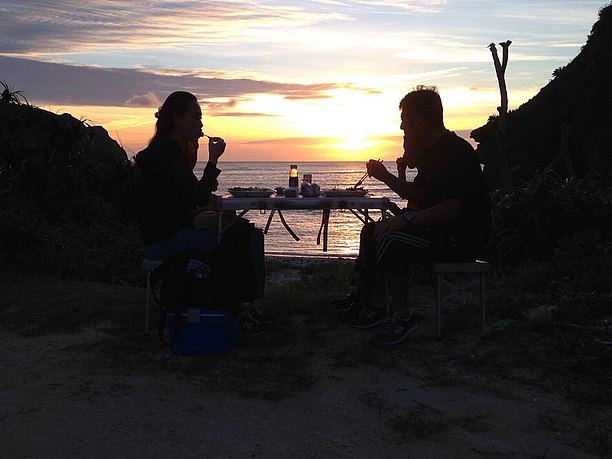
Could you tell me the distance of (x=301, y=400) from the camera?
343 cm

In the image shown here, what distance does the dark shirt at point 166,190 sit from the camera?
424 cm

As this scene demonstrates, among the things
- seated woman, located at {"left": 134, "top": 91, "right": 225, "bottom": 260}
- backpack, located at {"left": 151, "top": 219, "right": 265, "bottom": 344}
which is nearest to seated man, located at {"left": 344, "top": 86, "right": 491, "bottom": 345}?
backpack, located at {"left": 151, "top": 219, "right": 265, "bottom": 344}

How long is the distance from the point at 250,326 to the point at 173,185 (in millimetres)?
1172

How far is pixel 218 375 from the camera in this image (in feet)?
12.6

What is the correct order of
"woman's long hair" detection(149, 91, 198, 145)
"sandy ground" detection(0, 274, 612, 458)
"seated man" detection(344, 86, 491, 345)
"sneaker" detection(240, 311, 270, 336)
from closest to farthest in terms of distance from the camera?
1. "sandy ground" detection(0, 274, 612, 458)
2. "seated man" detection(344, 86, 491, 345)
3. "woman's long hair" detection(149, 91, 198, 145)
4. "sneaker" detection(240, 311, 270, 336)

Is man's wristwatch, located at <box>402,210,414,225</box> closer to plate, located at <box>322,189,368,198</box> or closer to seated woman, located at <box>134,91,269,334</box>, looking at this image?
plate, located at <box>322,189,368,198</box>

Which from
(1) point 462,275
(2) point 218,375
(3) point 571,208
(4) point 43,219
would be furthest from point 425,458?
(4) point 43,219

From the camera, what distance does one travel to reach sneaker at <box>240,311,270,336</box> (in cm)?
468

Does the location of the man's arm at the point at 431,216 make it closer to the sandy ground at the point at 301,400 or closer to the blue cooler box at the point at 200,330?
the sandy ground at the point at 301,400

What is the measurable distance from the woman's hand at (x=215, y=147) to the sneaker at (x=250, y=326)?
1137 millimetres

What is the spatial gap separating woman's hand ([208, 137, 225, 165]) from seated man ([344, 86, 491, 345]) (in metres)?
1.06

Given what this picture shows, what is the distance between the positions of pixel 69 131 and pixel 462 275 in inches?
265

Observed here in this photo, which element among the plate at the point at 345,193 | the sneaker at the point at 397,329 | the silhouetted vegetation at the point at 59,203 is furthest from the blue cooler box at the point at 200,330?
the silhouetted vegetation at the point at 59,203

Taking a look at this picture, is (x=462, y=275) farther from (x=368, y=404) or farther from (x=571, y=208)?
(x=368, y=404)
